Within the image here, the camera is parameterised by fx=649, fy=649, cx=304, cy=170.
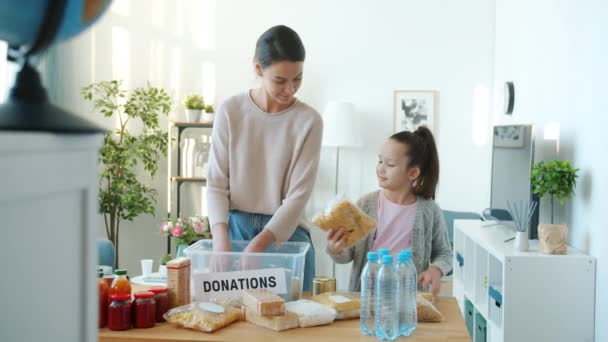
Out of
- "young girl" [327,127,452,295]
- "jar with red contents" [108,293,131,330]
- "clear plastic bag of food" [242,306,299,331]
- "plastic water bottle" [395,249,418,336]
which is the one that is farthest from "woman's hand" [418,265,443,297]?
"jar with red contents" [108,293,131,330]

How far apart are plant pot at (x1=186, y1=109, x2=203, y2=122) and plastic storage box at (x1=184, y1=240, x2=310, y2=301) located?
9.65 feet

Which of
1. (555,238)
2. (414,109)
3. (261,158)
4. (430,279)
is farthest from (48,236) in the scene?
(414,109)

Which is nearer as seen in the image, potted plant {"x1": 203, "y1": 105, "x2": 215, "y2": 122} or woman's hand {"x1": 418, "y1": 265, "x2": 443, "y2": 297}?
woman's hand {"x1": 418, "y1": 265, "x2": 443, "y2": 297}

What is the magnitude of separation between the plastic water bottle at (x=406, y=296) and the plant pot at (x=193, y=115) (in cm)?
328

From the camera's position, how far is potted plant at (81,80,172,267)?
4.34m

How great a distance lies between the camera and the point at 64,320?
0.63m

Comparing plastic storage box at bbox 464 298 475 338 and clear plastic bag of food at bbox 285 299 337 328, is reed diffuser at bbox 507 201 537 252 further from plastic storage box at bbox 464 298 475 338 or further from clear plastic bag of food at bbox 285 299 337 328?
clear plastic bag of food at bbox 285 299 337 328

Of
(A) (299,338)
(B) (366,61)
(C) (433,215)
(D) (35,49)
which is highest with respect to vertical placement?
(B) (366,61)

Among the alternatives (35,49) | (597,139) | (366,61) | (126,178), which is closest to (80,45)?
(126,178)

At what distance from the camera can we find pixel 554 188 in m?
2.89

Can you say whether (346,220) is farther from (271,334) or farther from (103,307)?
(103,307)

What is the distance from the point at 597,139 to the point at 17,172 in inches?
102

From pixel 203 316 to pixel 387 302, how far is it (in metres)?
0.42

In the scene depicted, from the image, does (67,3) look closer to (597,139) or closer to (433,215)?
(433,215)
